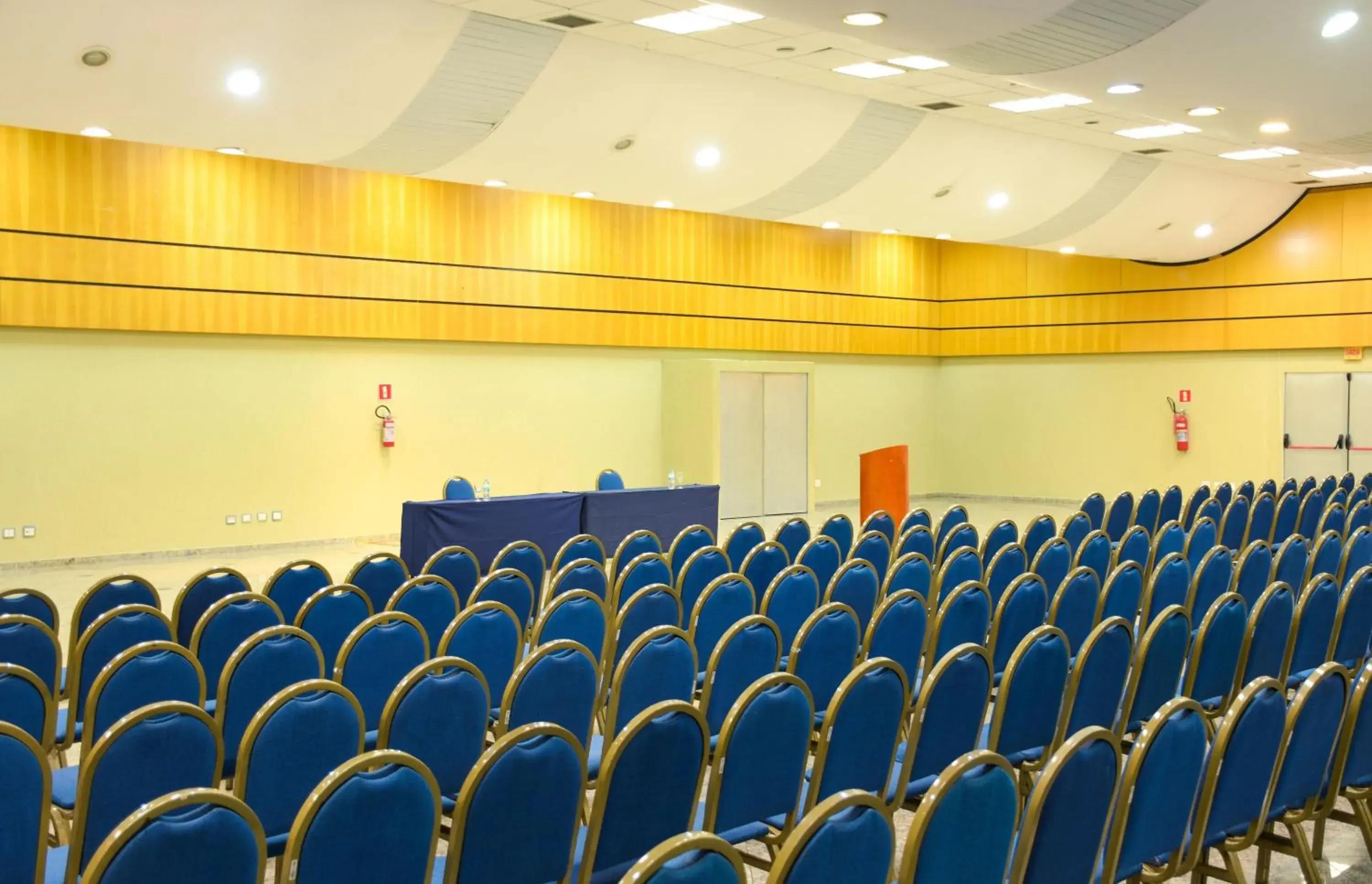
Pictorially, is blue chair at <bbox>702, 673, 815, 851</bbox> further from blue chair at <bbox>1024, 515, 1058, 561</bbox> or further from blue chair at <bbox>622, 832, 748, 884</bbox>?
blue chair at <bbox>1024, 515, 1058, 561</bbox>

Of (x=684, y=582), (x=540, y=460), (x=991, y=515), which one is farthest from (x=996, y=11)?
(x=991, y=515)

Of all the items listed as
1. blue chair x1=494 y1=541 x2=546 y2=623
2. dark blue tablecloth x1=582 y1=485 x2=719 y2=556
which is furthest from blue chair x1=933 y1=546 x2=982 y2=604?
dark blue tablecloth x1=582 y1=485 x2=719 y2=556

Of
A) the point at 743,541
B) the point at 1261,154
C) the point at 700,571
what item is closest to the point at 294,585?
the point at 700,571

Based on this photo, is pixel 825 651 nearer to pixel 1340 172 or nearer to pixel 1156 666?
pixel 1156 666

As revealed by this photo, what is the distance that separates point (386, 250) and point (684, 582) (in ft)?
31.4

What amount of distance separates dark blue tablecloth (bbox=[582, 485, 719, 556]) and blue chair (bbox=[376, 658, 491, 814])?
7.60m

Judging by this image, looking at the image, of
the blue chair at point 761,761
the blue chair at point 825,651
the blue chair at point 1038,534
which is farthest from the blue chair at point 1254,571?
the blue chair at point 761,761

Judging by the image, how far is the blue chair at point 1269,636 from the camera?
5.42 m

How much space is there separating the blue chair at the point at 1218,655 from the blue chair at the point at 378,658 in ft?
10.5

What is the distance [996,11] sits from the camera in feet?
22.4

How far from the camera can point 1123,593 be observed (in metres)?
6.46

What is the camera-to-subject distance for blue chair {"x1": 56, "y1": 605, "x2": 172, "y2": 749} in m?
5.25

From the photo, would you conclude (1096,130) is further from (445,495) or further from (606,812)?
(606,812)

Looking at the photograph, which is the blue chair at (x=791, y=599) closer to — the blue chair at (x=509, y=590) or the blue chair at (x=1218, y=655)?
the blue chair at (x=509, y=590)
